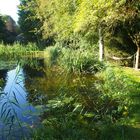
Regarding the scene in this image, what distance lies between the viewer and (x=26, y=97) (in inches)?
480

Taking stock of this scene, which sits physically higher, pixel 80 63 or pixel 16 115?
pixel 80 63

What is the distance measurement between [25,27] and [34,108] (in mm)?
43013

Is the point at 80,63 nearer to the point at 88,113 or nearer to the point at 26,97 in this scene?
the point at 26,97

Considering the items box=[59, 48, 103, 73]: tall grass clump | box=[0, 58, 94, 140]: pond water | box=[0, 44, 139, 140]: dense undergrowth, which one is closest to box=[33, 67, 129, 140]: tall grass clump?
box=[0, 44, 139, 140]: dense undergrowth

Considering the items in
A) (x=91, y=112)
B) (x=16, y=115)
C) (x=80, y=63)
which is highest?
(x=80, y=63)

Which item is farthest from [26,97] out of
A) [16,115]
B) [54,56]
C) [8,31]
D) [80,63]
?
[8,31]

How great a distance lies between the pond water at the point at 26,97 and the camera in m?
8.22

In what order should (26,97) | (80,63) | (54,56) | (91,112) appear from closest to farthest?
(91,112), (26,97), (80,63), (54,56)

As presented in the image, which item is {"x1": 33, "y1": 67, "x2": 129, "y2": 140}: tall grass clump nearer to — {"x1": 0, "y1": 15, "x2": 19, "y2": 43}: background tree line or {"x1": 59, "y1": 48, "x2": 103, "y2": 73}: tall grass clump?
{"x1": 59, "y1": 48, "x2": 103, "y2": 73}: tall grass clump

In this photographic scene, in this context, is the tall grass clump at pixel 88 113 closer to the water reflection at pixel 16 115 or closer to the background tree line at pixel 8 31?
the water reflection at pixel 16 115

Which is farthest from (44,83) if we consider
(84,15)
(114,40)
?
(114,40)

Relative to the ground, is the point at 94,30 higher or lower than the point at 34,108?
higher

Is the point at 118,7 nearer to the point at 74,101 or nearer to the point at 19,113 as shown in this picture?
the point at 74,101

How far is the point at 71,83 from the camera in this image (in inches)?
555
